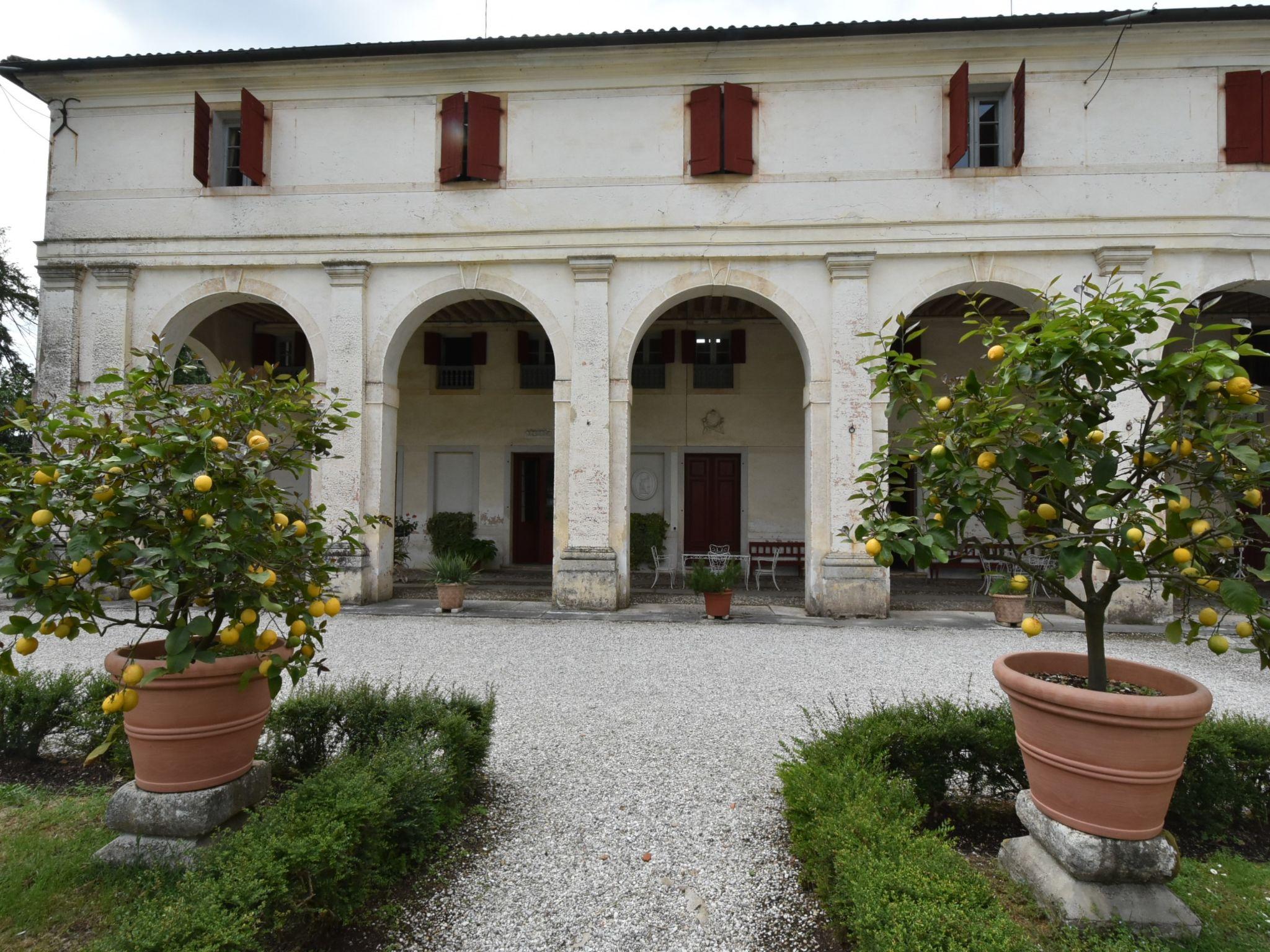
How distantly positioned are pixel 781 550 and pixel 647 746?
30.9 ft

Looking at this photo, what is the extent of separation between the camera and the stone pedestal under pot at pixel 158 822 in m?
2.57

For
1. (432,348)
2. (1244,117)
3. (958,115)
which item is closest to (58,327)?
(432,348)

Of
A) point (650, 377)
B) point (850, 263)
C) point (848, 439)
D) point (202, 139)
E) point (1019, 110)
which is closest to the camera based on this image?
point (1019, 110)

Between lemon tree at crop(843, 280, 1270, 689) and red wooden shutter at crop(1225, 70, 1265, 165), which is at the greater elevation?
red wooden shutter at crop(1225, 70, 1265, 165)

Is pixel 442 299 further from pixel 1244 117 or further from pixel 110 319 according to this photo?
pixel 1244 117

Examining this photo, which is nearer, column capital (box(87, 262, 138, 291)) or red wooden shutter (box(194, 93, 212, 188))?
red wooden shutter (box(194, 93, 212, 188))

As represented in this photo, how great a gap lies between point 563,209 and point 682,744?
25.9ft

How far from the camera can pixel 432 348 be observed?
13.9 metres

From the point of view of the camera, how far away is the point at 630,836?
3135 millimetres

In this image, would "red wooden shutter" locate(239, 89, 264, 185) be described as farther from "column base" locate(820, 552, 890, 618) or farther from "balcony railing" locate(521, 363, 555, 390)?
"column base" locate(820, 552, 890, 618)

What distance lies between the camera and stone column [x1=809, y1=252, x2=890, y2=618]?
8836 millimetres

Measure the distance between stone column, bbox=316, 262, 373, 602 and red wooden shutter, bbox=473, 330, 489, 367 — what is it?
14.8 feet

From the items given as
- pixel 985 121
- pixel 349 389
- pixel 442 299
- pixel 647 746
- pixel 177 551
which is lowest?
pixel 647 746

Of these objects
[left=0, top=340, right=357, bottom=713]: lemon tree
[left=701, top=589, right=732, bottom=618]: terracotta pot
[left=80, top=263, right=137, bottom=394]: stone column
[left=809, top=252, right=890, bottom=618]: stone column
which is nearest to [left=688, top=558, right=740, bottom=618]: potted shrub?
[left=701, top=589, right=732, bottom=618]: terracotta pot
